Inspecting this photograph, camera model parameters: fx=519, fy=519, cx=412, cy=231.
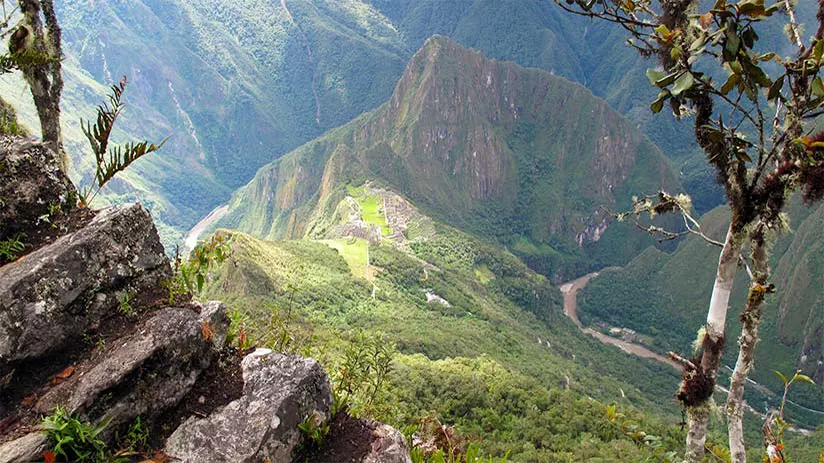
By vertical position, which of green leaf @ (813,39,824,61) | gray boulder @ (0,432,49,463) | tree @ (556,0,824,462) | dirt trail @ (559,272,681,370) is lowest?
dirt trail @ (559,272,681,370)

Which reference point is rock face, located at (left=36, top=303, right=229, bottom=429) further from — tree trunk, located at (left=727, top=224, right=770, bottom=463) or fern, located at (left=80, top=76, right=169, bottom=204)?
tree trunk, located at (left=727, top=224, right=770, bottom=463)

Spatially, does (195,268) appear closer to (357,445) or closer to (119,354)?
(119,354)

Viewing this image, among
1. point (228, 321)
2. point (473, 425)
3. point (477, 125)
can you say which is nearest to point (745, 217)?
point (228, 321)

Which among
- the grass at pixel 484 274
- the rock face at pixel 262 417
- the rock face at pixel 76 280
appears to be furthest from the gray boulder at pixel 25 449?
the grass at pixel 484 274

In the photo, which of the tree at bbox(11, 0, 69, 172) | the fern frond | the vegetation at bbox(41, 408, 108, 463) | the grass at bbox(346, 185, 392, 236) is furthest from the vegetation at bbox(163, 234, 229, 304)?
the grass at bbox(346, 185, 392, 236)

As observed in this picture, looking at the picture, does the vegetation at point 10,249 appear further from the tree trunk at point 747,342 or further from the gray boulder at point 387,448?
the tree trunk at point 747,342

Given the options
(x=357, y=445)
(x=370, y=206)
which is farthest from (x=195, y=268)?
(x=370, y=206)

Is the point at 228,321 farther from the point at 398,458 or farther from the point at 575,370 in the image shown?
the point at 575,370
